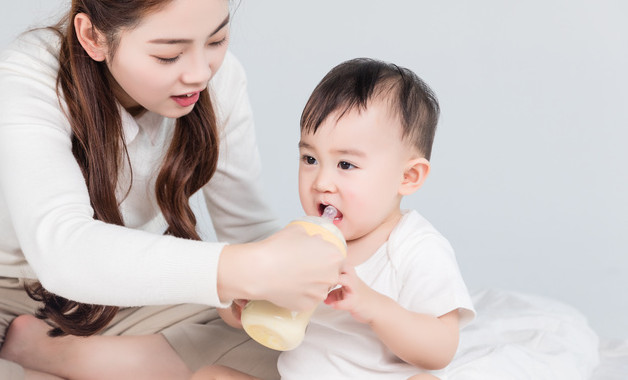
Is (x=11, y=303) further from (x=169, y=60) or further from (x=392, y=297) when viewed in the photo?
(x=392, y=297)

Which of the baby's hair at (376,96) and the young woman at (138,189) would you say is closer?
the young woman at (138,189)

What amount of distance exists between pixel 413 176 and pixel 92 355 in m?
0.84

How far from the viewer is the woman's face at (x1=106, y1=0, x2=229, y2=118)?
1.95 m

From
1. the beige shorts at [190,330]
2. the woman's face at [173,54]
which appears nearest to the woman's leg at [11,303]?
the beige shorts at [190,330]

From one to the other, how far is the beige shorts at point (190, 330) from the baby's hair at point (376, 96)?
60 centimetres

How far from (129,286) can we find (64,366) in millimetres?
646

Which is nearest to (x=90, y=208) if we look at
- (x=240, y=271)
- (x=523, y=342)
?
(x=240, y=271)

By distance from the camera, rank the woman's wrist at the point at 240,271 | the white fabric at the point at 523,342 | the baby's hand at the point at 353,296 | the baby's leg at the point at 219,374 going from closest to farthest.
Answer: the woman's wrist at the point at 240,271 < the baby's hand at the point at 353,296 < the baby's leg at the point at 219,374 < the white fabric at the point at 523,342

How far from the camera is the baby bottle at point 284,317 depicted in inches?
69.0

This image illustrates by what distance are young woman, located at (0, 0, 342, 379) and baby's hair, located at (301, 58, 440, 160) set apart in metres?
0.25

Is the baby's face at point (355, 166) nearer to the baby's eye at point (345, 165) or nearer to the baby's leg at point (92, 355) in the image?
the baby's eye at point (345, 165)

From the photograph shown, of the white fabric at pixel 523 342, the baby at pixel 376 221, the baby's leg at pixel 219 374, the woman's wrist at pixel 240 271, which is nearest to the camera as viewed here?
the woman's wrist at pixel 240 271

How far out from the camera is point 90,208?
192 cm

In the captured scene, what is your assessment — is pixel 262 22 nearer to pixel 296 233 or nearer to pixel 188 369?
pixel 188 369
